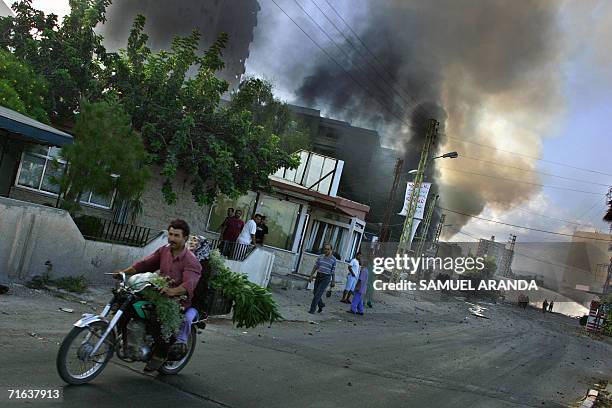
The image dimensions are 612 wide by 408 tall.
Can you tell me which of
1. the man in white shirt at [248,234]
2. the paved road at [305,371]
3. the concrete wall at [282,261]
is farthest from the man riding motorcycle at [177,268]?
the concrete wall at [282,261]

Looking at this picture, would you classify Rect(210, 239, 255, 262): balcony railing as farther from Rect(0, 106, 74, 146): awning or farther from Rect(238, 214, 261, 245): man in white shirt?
Rect(0, 106, 74, 146): awning

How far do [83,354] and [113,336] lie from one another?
28 cm

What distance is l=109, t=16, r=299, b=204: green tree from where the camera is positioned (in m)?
15.1

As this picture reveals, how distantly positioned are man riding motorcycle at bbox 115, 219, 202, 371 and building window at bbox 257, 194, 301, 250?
1545 cm

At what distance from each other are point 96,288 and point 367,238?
1481 inches

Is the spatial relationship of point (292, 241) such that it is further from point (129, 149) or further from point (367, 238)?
point (367, 238)

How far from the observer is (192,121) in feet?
47.9

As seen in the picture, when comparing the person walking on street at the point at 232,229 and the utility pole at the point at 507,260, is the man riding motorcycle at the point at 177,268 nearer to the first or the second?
the person walking on street at the point at 232,229

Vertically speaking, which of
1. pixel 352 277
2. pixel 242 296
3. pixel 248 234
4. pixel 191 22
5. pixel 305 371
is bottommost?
pixel 305 371

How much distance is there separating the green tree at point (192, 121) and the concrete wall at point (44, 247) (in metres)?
4.21

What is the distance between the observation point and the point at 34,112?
1377cm

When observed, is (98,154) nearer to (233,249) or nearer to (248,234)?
(233,249)

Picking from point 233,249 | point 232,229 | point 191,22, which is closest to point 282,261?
point 232,229

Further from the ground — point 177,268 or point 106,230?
point 177,268
